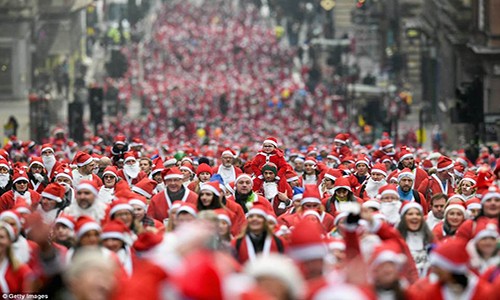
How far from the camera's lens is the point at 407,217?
14.4 m

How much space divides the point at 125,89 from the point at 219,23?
45.3m

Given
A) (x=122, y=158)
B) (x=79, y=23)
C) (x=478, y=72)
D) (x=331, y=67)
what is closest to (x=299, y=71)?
(x=331, y=67)

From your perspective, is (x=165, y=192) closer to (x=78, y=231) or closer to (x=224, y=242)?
(x=224, y=242)

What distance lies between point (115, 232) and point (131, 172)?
32.3 ft

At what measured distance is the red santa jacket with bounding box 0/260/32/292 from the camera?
1209cm

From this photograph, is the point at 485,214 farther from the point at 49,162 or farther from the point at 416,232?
the point at 49,162

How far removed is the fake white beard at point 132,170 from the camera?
74.4ft

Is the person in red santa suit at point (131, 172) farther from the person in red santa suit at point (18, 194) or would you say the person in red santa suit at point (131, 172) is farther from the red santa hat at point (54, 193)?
the red santa hat at point (54, 193)

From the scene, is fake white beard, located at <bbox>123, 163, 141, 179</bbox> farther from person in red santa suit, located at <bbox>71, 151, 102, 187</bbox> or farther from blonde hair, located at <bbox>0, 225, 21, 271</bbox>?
blonde hair, located at <bbox>0, 225, 21, 271</bbox>

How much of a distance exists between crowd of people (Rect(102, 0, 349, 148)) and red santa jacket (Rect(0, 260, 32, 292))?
37144 millimetres

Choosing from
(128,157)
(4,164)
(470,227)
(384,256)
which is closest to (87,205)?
(470,227)

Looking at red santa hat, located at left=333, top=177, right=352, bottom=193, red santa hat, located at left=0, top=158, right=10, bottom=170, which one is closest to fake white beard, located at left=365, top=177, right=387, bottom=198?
red santa hat, located at left=333, top=177, right=352, bottom=193

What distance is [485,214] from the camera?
14.5 metres

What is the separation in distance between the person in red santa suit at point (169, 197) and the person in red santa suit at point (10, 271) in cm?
489
